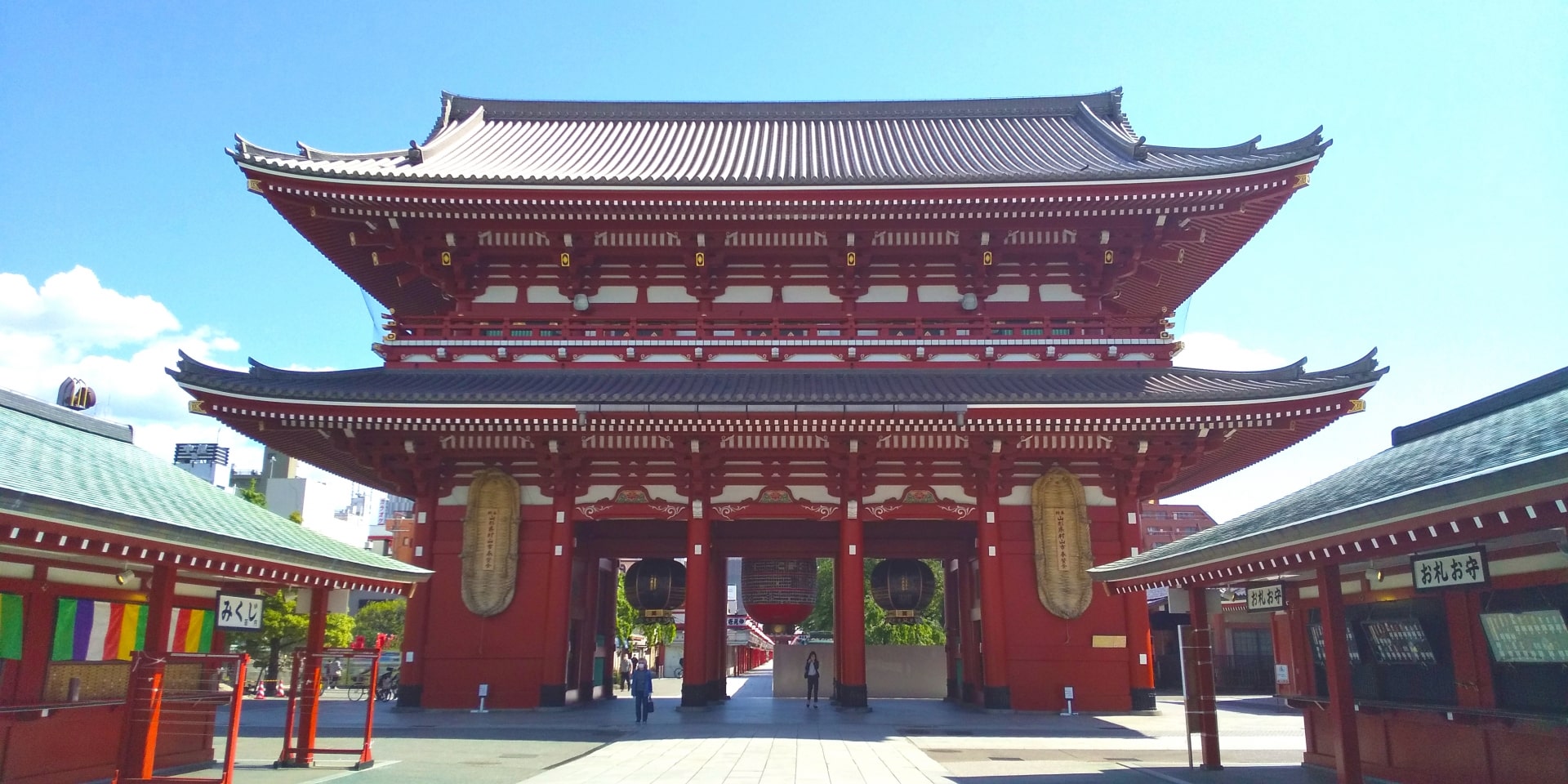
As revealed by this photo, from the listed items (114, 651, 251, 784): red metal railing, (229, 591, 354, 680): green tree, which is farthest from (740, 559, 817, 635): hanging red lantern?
(229, 591, 354, 680): green tree

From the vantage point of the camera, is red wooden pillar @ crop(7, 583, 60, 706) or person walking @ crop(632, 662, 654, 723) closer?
red wooden pillar @ crop(7, 583, 60, 706)

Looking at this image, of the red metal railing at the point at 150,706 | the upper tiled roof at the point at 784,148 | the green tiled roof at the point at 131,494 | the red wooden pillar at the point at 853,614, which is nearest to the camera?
the green tiled roof at the point at 131,494

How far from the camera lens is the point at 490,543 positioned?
20.8 metres

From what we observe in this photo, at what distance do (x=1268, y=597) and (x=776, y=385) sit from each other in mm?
10205

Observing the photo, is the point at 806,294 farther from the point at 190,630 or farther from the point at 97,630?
the point at 97,630

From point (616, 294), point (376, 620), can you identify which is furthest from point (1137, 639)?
point (376, 620)

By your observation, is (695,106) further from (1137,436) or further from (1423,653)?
(1423,653)

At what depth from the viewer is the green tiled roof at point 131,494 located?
891cm

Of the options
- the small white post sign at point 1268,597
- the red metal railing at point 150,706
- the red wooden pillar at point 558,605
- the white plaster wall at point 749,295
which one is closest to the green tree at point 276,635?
the red wooden pillar at point 558,605

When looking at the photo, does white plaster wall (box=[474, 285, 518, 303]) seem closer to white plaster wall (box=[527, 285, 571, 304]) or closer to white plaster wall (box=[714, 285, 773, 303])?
white plaster wall (box=[527, 285, 571, 304])

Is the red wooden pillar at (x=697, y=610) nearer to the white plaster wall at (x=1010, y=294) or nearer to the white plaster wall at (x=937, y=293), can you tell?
the white plaster wall at (x=937, y=293)

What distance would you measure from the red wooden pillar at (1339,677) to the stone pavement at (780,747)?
2.10 meters

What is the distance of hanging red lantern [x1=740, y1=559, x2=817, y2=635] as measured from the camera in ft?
77.6

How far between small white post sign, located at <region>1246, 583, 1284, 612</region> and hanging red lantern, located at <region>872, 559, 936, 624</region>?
10.2m
